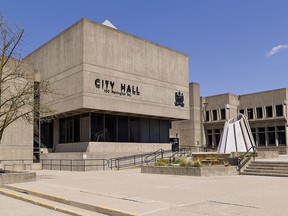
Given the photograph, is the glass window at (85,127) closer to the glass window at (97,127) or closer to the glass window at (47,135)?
the glass window at (97,127)

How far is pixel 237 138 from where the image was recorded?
35.8m

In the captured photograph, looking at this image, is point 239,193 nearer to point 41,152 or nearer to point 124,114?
point 124,114

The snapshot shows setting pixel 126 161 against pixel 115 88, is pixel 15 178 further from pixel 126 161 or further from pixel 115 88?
pixel 115 88

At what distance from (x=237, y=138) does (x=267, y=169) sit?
15444 mm

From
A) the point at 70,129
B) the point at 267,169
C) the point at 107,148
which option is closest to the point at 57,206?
the point at 267,169

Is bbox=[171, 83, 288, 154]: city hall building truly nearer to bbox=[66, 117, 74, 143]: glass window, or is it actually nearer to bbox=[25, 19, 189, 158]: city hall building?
bbox=[25, 19, 189, 158]: city hall building

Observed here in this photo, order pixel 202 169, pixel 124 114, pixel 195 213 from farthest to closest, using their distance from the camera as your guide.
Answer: pixel 124 114
pixel 202 169
pixel 195 213

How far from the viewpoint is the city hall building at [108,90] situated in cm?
3312

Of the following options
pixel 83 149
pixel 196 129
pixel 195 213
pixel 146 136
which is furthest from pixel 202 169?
pixel 196 129

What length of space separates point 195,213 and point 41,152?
106ft

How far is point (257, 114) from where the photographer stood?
61.3 metres

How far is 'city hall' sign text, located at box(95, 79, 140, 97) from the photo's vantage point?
3341 centimetres

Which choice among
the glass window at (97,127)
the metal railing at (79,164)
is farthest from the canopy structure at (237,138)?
the metal railing at (79,164)

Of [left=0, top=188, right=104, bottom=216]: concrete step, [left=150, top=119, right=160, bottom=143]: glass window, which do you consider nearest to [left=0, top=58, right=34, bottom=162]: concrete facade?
[left=150, top=119, right=160, bottom=143]: glass window
